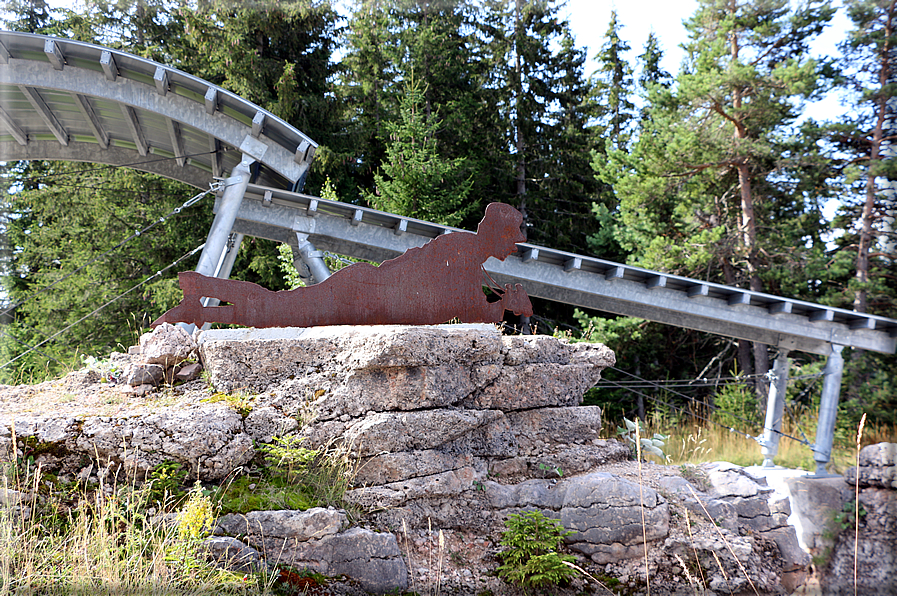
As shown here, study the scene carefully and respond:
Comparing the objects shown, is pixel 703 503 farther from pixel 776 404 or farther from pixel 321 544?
pixel 776 404

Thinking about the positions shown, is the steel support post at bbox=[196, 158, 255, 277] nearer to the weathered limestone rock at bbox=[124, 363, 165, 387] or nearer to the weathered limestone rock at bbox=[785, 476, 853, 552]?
the weathered limestone rock at bbox=[124, 363, 165, 387]

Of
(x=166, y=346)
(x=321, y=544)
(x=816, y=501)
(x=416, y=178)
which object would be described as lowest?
(x=816, y=501)

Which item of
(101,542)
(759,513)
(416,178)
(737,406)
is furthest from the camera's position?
(416,178)

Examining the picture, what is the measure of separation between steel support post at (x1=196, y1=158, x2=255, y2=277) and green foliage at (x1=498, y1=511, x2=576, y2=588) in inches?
186

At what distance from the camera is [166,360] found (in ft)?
17.3

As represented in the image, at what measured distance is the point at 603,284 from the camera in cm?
827

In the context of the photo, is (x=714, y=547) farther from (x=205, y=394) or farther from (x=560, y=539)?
(x=205, y=394)

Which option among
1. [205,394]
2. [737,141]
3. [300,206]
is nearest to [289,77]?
[300,206]

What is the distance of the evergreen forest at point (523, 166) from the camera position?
1277 cm

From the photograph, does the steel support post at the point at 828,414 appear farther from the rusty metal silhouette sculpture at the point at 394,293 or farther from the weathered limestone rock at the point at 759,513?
the rusty metal silhouette sculpture at the point at 394,293

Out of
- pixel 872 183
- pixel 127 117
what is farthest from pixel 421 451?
pixel 872 183

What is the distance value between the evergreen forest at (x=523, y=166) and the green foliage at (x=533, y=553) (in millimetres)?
7284

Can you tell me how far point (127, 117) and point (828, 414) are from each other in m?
10.7

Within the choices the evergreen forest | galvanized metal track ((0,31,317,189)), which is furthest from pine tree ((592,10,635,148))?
galvanized metal track ((0,31,317,189))
